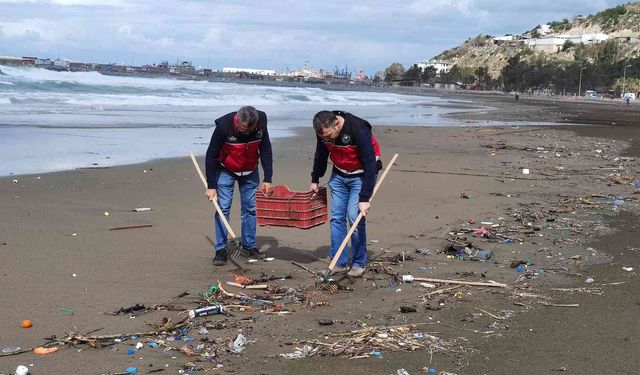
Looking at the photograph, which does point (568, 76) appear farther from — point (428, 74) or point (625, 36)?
Result: point (428, 74)

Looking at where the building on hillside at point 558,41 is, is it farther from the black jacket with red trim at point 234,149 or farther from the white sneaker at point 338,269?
the white sneaker at point 338,269

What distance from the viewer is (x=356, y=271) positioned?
20.3 ft

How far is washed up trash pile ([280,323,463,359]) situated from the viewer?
436 centimetres

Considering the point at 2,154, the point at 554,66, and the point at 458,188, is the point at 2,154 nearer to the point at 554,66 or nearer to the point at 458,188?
the point at 458,188

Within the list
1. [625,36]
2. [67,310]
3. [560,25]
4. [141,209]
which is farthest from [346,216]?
[560,25]

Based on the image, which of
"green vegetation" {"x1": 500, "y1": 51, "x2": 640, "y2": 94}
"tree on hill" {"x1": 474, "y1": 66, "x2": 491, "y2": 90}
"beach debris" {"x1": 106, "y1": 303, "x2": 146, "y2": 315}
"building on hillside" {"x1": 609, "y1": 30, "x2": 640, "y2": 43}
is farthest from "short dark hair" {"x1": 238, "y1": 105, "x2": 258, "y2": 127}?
"building on hillside" {"x1": 609, "y1": 30, "x2": 640, "y2": 43}

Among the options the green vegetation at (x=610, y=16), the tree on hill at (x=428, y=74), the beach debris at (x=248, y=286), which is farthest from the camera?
the green vegetation at (x=610, y=16)

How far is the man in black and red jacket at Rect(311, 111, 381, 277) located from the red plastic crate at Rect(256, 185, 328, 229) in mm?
135

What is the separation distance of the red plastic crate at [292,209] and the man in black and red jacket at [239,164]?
22 cm

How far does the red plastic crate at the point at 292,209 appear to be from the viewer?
625cm

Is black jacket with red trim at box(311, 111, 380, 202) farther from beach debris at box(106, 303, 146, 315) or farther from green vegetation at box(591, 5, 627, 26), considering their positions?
green vegetation at box(591, 5, 627, 26)

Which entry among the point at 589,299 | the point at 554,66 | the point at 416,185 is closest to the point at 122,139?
the point at 416,185

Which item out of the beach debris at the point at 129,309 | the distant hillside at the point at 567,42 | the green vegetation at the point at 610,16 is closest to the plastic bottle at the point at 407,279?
the beach debris at the point at 129,309

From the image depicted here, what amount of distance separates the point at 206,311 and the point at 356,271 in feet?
5.34
